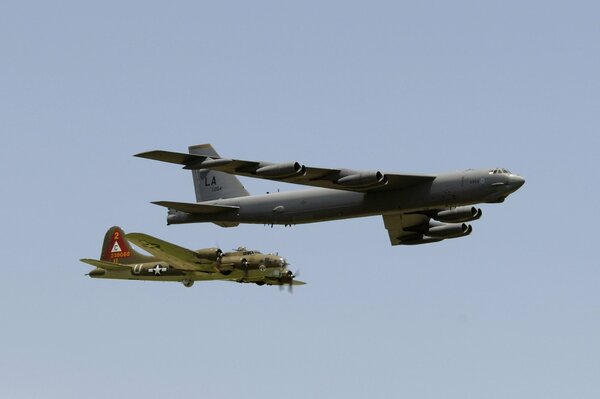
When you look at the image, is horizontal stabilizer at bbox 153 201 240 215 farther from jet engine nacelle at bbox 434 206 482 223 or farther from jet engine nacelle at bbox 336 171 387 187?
jet engine nacelle at bbox 434 206 482 223

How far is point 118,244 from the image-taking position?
71.7m

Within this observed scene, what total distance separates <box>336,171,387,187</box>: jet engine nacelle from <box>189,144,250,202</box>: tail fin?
28.5 feet

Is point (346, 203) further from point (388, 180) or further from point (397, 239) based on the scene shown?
point (397, 239)

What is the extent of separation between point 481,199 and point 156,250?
16599mm

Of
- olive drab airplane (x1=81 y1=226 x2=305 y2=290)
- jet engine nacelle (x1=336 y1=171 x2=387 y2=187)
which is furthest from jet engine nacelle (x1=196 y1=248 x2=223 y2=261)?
jet engine nacelle (x1=336 y1=171 x2=387 y2=187)

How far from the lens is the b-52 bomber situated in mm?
56188

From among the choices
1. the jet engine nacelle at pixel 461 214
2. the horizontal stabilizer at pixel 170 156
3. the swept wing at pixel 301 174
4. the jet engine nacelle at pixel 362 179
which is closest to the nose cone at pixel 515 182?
the swept wing at pixel 301 174

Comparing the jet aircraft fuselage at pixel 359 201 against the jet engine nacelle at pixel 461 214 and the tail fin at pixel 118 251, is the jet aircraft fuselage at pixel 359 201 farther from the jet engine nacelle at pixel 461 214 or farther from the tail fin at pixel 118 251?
the tail fin at pixel 118 251

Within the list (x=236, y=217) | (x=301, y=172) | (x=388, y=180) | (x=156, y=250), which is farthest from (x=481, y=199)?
(x=156, y=250)

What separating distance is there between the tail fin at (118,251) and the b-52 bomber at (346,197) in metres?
6.15

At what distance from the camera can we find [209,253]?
62.8 meters

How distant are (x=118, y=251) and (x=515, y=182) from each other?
24779 mm

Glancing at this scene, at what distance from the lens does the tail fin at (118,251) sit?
69.6 meters

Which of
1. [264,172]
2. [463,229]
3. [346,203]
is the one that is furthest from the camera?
[463,229]
